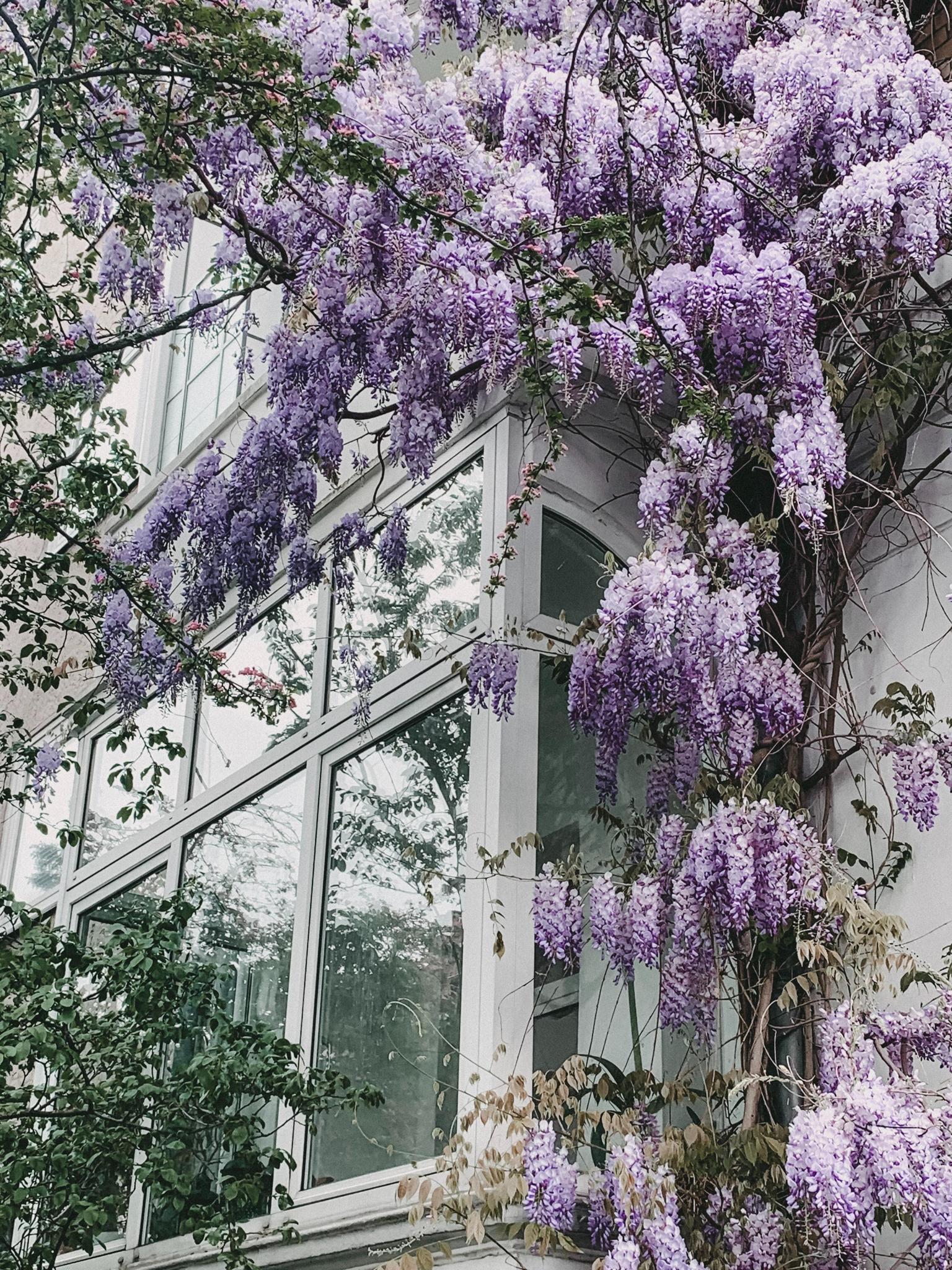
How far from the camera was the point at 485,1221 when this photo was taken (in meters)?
3.58

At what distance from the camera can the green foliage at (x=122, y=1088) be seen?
4195 millimetres

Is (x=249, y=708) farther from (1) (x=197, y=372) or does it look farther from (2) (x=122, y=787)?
(1) (x=197, y=372)

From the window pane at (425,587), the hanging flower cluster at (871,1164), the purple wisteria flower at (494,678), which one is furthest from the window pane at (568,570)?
the hanging flower cluster at (871,1164)

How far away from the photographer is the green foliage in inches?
165

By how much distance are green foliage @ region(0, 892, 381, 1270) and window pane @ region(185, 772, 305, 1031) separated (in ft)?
1.94

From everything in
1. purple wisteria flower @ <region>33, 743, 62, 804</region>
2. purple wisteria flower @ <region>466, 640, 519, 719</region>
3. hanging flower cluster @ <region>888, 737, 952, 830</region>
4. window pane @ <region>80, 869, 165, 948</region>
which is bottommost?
hanging flower cluster @ <region>888, 737, 952, 830</region>

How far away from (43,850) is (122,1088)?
15.9ft

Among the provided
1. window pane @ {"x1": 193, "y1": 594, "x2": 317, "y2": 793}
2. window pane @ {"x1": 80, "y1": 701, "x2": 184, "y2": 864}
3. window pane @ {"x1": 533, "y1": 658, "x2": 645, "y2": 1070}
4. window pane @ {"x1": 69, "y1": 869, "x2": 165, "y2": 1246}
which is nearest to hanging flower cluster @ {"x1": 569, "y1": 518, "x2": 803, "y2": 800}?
window pane @ {"x1": 533, "y1": 658, "x2": 645, "y2": 1070}

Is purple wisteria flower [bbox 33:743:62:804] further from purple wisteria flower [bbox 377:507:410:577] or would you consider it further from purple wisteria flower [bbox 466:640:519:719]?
purple wisteria flower [bbox 466:640:519:719]

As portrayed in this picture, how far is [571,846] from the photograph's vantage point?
411 cm

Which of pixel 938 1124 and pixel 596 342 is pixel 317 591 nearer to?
pixel 596 342

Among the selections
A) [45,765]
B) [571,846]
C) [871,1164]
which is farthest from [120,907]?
[871,1164]

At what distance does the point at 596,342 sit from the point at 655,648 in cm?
86

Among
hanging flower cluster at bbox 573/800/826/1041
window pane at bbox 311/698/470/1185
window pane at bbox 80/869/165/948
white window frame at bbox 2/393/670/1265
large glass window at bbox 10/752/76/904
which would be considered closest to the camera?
hanging flower cluster at bbox 573/800/826/1041
